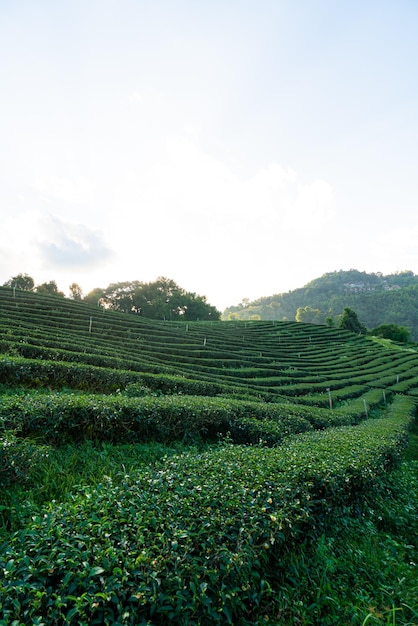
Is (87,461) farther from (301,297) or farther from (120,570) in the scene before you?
(301,297)

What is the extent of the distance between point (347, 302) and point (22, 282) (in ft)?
305

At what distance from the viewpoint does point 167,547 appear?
298 cm

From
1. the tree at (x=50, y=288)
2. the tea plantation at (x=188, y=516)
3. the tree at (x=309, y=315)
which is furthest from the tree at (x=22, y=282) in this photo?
the tree at (x=309, y=315)

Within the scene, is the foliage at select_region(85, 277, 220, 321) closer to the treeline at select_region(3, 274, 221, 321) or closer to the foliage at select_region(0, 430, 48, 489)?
the treeline at select_region(3, 274, 221, 321)

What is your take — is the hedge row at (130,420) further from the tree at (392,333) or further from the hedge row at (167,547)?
the tree at (392,333)

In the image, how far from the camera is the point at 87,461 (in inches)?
224

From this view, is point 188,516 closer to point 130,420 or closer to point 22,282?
point 130,420

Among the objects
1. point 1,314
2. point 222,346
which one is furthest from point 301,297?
point 1,314

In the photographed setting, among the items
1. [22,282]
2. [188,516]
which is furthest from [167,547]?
[22,282]

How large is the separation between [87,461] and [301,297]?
14210 cm

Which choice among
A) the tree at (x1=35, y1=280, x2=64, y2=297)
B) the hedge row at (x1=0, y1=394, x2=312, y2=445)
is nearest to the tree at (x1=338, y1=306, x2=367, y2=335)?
the tree at (x1=35, y1=280, x2=64, y2=297)

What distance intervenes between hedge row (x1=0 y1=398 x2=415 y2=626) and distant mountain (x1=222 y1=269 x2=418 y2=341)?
6217 centimetres

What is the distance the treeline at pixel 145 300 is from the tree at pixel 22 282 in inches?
96.4

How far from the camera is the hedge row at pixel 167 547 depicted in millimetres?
2474
